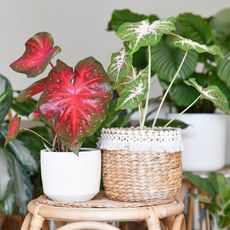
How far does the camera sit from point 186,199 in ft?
8.85

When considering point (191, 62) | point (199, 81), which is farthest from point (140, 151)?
point (199, 81)

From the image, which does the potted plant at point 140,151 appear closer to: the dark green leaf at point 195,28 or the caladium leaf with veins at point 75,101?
the caladium leaf with veins at point 75,101

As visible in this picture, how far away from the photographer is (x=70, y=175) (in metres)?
1.44

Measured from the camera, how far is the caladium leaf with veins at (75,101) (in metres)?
1.34

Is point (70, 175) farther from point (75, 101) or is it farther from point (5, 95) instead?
point (5, 95)

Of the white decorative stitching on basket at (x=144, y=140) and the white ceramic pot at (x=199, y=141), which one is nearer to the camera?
the white decorative stitching on basket at (x=144, y=140)

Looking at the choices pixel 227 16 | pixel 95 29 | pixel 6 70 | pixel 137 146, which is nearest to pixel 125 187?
pixel 137 146

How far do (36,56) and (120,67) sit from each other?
222mm

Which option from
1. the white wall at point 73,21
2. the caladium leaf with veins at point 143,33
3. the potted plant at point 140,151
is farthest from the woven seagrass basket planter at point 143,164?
the white wall at point 73,21

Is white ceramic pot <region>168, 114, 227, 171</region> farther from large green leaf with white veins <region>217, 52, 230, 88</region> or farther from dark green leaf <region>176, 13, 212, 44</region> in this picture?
dark green leaf <region>176, 13, 212, 44</region>

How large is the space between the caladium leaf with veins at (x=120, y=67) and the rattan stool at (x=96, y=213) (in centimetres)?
32

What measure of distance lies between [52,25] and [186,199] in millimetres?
1202

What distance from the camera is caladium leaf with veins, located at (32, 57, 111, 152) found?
4.39ft

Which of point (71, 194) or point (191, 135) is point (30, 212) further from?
point (191, 135)
